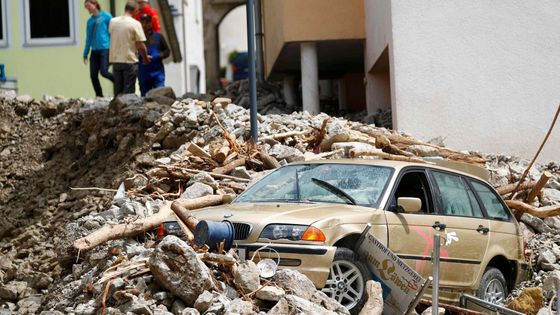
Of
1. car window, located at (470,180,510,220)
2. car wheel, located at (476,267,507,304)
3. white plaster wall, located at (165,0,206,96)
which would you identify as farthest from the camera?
white plaster wall, located at (165,0,206,96)

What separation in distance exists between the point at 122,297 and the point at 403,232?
277 centimetres

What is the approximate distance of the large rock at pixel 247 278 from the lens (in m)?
10.5

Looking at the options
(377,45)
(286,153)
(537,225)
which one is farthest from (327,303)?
(377,45)

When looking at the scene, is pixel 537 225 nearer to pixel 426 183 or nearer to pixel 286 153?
pixel 286 153

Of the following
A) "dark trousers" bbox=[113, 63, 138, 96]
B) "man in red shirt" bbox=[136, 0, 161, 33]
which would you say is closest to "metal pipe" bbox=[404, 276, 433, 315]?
"dark trousers" bbox=[113, 63, 138, 96]

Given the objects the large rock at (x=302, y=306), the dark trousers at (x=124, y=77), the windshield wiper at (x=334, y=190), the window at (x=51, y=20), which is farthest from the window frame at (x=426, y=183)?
Result: the window at (x=51, y=20)

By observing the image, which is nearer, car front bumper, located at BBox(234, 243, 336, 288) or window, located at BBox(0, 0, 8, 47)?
car front bumper, located at BBox(234, 243, 336, 288)

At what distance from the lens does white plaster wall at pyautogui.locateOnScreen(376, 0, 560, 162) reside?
20.9m

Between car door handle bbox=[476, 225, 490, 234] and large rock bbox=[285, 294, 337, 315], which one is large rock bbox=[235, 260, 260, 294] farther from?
car door handle bbox=[476, 225, 490, 234]

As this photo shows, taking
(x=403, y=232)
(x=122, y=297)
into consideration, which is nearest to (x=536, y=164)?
(x=403, y=232)

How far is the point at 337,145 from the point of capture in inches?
680

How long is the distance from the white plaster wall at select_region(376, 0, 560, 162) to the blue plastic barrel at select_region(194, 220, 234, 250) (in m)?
10.2

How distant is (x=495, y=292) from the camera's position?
1301 centimetres

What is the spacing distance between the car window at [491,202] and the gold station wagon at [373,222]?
2 cm
